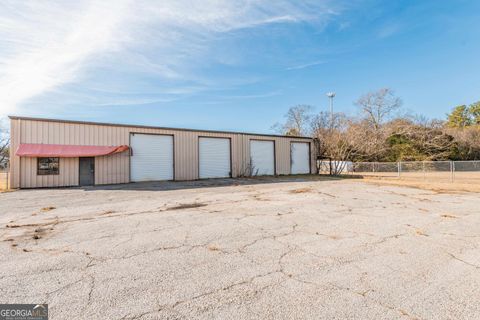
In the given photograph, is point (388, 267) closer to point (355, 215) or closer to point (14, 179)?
point (355, 215)

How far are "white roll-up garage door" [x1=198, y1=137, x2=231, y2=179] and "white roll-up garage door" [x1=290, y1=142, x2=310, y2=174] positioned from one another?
650cm

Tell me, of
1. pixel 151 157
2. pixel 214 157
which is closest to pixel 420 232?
pixel 151 157

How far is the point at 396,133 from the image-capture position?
95.5 ft

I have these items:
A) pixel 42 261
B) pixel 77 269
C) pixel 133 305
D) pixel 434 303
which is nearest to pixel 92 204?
pixel 42 261

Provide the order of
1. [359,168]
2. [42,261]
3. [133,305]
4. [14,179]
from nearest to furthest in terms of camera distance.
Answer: [133,305]
[42,261]
[14,179]
[359,168]

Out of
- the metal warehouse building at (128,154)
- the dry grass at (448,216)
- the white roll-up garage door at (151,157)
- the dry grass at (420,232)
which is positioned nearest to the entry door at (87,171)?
the metal warehouse building at (128,154)

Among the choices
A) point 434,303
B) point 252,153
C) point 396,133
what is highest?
point 396,133

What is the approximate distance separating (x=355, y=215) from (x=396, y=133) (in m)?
28.5

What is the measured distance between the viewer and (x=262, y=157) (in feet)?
67.5

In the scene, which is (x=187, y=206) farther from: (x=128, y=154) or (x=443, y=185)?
(x=443, y=185)

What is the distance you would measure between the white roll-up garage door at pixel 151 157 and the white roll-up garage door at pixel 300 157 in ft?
36.1

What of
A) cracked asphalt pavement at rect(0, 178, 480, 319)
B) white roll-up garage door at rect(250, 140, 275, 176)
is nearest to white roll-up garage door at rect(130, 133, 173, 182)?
white roll-up garage door at rect(250, 140, 275, 176)

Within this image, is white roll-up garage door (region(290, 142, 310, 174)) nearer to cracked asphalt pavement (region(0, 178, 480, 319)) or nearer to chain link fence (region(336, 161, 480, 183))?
chain link fence (region(336, 161, 480, 183))

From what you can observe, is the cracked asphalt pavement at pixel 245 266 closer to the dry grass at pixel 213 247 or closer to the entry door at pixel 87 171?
the dry grass at pixel 213 247
